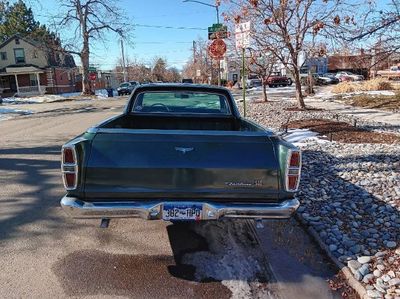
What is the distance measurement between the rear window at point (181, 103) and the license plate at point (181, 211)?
262cm

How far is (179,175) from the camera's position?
3412 mm

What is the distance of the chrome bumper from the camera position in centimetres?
335

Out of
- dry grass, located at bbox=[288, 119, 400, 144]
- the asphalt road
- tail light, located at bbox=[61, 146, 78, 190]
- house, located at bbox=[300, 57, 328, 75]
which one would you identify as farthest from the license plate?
house, located at bbox=[300, 57, 328, 75]

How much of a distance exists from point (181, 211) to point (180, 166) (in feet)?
1.36

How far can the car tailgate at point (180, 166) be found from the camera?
3371 mm

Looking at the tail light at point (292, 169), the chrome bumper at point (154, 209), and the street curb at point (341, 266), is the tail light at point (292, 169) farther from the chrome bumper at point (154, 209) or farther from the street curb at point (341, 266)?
the street curb at point (341, 266)

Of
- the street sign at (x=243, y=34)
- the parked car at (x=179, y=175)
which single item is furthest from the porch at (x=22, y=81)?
the parked car at (x=179, y=175)

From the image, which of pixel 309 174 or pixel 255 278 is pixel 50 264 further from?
pixel 309 174

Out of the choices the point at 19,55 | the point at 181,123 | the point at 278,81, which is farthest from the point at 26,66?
the point at 181,123

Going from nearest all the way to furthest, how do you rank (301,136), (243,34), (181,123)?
(181,123) < (301,136) < (243,34)

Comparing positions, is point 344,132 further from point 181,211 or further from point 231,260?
point 181,211

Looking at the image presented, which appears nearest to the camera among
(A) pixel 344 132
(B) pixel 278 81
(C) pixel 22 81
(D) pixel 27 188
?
(D) pixel 27 188

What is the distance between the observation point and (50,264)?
375 centimetres

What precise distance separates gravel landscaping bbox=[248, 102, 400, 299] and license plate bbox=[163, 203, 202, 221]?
58.4 inches
